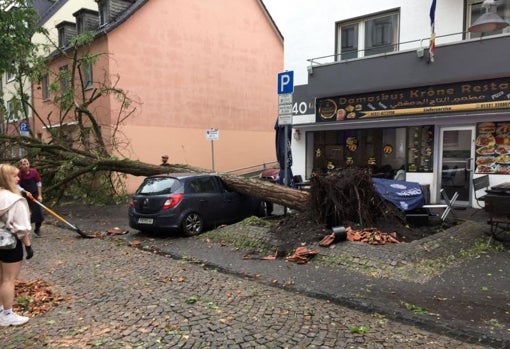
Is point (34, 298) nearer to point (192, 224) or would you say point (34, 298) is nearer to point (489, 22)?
point (192, 224)

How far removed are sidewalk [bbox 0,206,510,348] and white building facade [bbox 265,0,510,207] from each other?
3533mm

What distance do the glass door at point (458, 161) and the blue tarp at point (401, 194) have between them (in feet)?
11.9

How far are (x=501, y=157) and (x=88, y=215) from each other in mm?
11325

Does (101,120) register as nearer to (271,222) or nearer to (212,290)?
(271,222)

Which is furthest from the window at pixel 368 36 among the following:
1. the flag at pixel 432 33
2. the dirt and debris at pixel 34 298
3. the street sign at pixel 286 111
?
the dirt and debris at pixel 34 298

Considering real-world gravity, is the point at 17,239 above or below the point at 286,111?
below

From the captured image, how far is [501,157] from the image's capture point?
37.4 feet

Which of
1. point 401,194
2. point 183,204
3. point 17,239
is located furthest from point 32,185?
point 401,194

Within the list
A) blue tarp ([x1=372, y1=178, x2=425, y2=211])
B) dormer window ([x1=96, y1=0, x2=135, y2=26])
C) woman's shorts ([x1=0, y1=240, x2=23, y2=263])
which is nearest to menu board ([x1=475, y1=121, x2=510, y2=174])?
blue tarp ([x1=372, y1=178, x2=425, y2=211])

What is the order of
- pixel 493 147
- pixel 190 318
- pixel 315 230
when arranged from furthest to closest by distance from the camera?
pixel 493 147 < pixel 315 230 < pixel 190 318

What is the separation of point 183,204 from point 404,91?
689 cm

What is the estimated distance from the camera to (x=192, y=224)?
10086 mm

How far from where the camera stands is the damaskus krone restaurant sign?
11203 mm

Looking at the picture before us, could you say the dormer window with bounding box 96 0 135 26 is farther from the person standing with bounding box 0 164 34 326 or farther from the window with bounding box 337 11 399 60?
the person standing with bounding box 0 164 34 326
